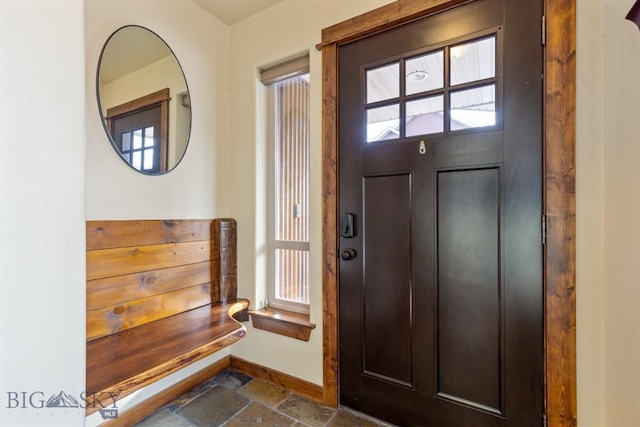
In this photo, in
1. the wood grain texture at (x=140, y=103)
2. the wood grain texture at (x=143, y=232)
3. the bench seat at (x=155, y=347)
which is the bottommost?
the bench seat at (x=155, y=347)

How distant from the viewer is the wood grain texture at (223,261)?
2033 mm

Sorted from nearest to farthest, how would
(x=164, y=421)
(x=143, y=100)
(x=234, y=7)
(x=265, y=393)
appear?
(x=164, y=421) < (x=143, y=100) < (x=265, y=393) < (x=234, y=7)

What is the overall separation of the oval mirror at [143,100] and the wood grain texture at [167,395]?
1.30 meters

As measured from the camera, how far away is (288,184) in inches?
80.3

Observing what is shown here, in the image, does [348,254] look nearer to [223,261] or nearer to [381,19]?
[223,261]

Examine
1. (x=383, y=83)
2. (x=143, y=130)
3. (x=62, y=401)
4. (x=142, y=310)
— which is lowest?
(x=142, y=310)

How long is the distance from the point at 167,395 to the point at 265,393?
0.57 metres

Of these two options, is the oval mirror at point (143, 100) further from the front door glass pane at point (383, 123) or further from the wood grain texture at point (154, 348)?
the front door glass pane at point (383, 123)

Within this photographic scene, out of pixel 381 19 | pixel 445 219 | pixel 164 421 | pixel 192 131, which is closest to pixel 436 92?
pixel 381 19

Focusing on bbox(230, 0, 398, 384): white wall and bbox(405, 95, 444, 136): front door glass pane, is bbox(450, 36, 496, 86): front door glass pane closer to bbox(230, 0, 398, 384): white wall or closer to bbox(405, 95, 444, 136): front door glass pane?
bbox(405, 95, 444, 136): front door glass pane

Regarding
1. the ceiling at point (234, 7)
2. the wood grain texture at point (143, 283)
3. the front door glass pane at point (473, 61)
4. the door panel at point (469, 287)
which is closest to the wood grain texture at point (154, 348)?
the wood grain texture at point (143, 283)
